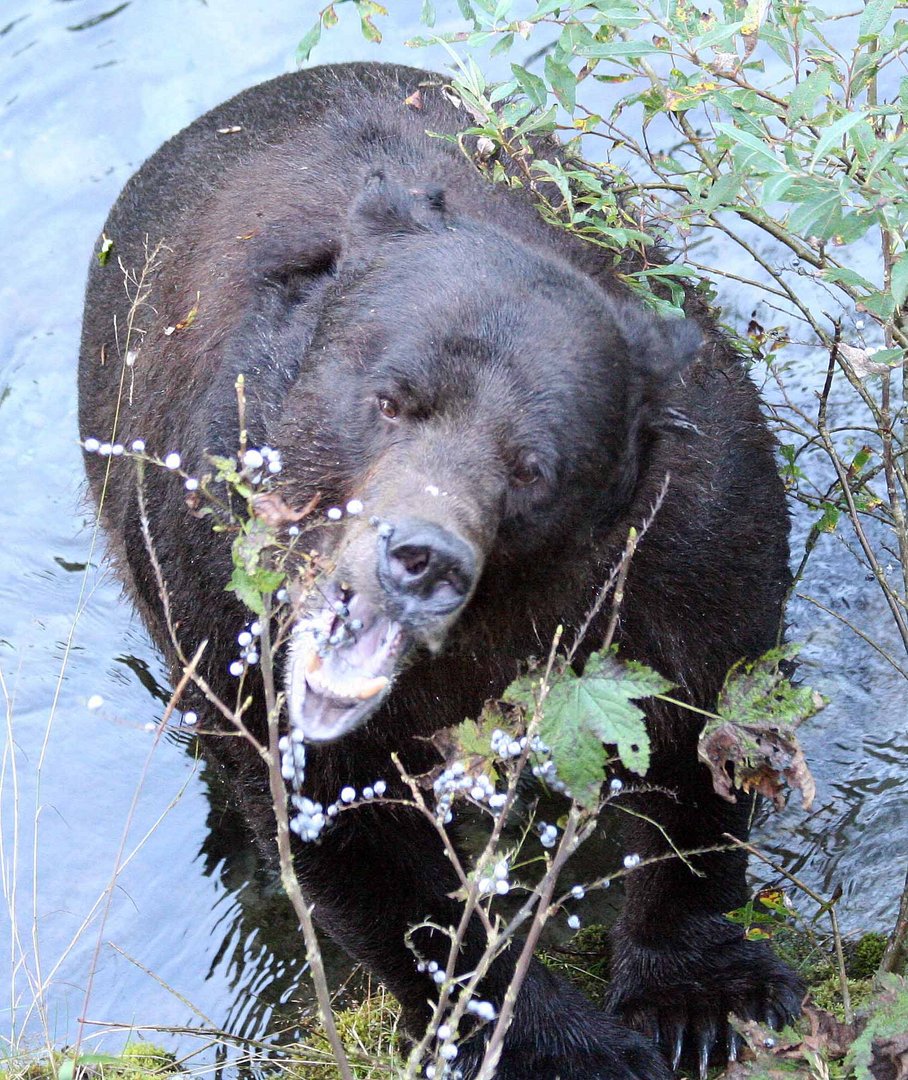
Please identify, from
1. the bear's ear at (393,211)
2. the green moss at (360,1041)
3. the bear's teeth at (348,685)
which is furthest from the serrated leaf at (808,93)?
the green moss at (360,1041)

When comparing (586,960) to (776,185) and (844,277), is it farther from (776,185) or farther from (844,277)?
(776,185)

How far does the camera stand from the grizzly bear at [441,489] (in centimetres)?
343

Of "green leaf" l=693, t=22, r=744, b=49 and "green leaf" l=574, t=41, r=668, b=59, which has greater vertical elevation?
"green leaf" l=693, t=22, r=744, b=49

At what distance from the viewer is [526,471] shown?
138 inches

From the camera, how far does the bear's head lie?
10.4ft

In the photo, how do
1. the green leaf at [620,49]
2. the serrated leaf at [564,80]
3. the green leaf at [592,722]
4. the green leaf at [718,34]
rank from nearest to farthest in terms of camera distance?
the green leaf at [592,722] < the green leaf at [718,34] < the green leaf at [620,49] < the serrated leaf at [564,80]

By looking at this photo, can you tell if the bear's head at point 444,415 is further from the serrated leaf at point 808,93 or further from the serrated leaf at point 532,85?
the serrated leaf at point 808,93

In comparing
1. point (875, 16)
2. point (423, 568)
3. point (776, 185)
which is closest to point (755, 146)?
point (776, 185)

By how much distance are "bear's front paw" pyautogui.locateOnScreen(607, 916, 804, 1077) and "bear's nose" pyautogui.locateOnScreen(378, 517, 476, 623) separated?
2.07 meters

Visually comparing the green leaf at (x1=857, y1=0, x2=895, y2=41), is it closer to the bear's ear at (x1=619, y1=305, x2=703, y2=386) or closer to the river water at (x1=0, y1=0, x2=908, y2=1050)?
the bear's ear at (x1=619, y1=305, x2=703, y2=386)

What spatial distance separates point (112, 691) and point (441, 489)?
3606mm

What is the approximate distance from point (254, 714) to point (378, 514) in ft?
3.75

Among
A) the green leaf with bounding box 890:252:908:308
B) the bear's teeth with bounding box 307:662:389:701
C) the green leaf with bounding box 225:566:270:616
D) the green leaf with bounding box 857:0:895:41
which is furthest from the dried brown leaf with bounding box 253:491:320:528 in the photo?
the green leaf with bounding box 857:0:895:41

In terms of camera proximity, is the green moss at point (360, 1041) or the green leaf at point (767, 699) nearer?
the green leaf at point (767, 699)
